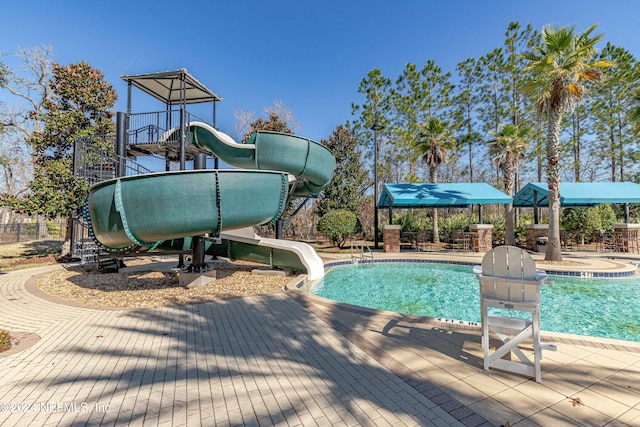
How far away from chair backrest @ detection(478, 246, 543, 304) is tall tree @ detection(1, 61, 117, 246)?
14526 millimetres

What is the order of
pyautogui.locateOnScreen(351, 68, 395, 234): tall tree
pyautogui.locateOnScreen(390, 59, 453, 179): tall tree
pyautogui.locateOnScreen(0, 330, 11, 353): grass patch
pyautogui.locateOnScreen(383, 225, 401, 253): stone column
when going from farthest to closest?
1. pyautogui.locateOnScreen(351, 68, 395, 234): tall tree
2. pyautogui.locateOnScreen(390, 59, 453, 179): tall tree
3. pyautogui.locateOnScreen(383, 225, 401, 253): stone column
4. pyautogui.locateOnScreen(0, 330, 11, 353): grass patch

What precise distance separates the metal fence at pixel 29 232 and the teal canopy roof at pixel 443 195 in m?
27.4

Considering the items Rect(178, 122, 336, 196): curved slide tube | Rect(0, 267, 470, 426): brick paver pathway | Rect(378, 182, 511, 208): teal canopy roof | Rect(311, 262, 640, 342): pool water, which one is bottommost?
Rect(311, 262, 640, 342): pool water

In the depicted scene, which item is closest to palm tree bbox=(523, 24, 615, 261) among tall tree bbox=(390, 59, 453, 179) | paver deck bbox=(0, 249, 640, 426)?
paver deck bbox=(0, 249, 640, 426)

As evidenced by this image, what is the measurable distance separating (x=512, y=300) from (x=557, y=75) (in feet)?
39.2

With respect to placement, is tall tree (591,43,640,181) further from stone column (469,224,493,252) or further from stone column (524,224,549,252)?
stone column (469,224,493,252)

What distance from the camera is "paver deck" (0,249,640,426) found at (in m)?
2.43

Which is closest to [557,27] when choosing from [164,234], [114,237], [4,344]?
[164,234]

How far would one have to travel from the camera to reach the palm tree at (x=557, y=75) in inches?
412

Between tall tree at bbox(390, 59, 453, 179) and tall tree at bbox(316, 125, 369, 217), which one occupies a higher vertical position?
tall tree at bbox(390, 59, 453, 179)

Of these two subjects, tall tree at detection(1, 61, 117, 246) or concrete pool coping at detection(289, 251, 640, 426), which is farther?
tall tree at detection(1, 61, 117, 246)

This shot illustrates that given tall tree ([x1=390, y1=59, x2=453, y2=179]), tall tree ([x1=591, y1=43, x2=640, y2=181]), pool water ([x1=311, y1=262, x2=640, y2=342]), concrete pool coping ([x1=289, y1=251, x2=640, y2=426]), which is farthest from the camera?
tall tree ([x1=390, y1=59, x2=453, y2=179])

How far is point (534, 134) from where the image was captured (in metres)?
26.7

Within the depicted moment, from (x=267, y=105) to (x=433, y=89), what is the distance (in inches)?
627
